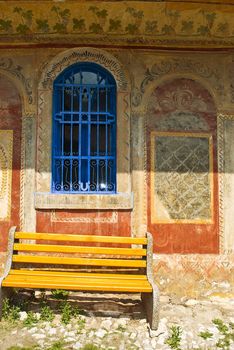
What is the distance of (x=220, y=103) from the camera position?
554cm

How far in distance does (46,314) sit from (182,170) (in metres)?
2.60

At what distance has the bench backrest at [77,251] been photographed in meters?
4.89

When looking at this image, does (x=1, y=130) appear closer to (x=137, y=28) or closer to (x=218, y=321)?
(x=137, y=28)

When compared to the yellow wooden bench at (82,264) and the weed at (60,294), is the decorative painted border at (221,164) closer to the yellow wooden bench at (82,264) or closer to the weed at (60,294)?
the yellow wooden bench at (82,264)

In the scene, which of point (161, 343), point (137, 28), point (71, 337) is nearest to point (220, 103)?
point (137, 28)

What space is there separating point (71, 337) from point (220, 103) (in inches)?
145

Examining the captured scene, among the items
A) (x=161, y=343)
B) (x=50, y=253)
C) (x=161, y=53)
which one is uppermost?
(x=161, y=53)

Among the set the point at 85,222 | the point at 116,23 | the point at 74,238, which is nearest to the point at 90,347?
the point at 74,238

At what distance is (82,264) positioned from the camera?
4.93 metres

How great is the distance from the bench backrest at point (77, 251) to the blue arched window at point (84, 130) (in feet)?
2.37

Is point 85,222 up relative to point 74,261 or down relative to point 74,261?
up

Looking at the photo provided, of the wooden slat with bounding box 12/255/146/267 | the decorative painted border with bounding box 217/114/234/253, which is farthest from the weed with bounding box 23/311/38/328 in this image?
the decorative painted border with bounding box 217/114/234/253

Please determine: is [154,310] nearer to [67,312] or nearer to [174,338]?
[174,338]

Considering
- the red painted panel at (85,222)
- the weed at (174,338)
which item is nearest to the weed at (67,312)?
the red painted panel at (85,222)
